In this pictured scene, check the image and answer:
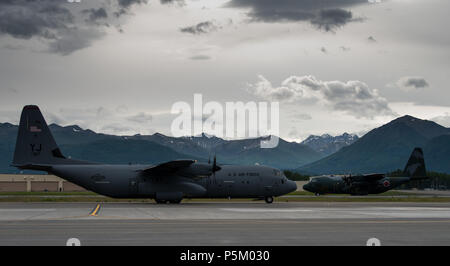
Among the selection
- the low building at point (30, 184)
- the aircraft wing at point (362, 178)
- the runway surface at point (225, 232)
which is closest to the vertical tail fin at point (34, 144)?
the runway surface at point (225, 232)

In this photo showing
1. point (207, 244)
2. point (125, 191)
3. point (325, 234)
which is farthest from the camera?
point (125, 191)

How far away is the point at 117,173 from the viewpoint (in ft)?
154

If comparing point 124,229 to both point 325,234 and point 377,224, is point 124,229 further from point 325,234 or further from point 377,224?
point 377,224

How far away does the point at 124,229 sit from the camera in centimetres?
2261

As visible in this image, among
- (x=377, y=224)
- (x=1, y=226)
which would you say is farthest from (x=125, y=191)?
(x=377, y=224)

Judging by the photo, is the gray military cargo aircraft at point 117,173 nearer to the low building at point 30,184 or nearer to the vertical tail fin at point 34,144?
the vertical tail fin at point 34,144

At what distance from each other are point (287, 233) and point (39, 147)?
108ft

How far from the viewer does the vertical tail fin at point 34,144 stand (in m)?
47.2

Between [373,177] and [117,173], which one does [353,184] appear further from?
[117,173]

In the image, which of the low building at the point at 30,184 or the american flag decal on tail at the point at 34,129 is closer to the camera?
the american flag decal on tail at the point at 34,129

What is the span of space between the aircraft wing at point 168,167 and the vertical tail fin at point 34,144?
28.7ft

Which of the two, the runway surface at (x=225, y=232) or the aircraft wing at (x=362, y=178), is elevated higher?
the aircraft wing at (x=362, y=178)

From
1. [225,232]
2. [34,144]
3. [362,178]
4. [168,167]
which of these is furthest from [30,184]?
[225,232]

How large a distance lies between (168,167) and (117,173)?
496cm
